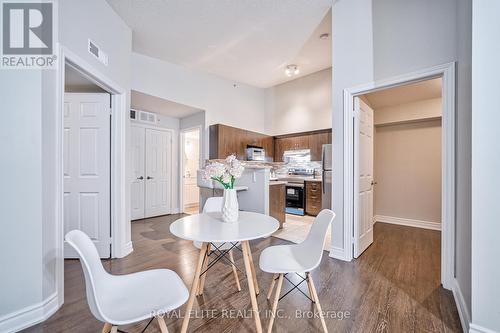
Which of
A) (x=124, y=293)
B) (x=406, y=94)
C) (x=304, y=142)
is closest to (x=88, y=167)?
(x=124, y=293)

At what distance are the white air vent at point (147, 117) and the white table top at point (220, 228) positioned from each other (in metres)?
3.79

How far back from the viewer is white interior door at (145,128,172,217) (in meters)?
4.82

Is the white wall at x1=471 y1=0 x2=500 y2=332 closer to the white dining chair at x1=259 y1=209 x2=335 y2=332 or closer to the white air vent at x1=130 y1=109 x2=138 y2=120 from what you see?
the white dining chair at x1=259 y1=209 x2=335 y2=332

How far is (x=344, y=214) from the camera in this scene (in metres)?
2.51

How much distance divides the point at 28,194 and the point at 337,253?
9.83 feet

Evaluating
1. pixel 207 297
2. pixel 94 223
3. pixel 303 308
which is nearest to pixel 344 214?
pixel 303 308

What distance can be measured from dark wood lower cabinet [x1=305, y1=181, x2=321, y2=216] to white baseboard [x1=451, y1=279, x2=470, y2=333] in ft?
10.0

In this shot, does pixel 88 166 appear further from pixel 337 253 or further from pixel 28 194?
pixel 337 253

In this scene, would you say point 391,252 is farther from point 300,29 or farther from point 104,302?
point 300,29

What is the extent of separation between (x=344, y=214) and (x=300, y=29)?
2753 millimetres

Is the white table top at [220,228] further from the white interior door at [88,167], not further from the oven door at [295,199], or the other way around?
the oven door at [295,199]

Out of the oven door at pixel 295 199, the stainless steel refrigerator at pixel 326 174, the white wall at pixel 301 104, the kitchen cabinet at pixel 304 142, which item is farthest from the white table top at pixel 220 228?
the white wall at pixel 301 104

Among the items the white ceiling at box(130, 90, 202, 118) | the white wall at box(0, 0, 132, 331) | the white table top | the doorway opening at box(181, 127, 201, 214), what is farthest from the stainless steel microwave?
the white wall at box(0, 0, 132, 331)

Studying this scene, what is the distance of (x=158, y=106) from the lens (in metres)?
4.39
